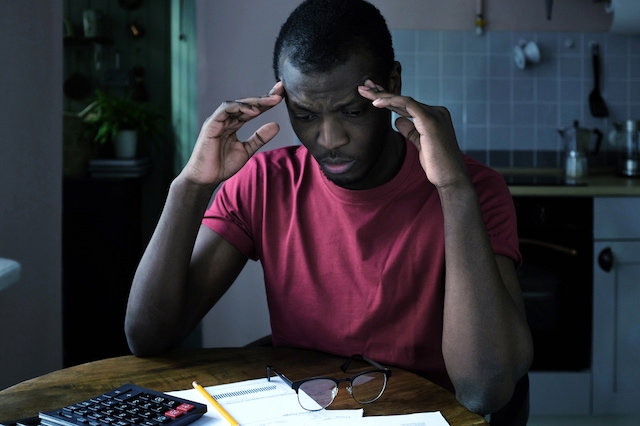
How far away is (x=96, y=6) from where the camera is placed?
172 inches

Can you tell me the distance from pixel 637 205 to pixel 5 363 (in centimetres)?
215

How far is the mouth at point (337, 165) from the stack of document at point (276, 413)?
0.40 m

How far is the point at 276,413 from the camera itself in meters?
1.04

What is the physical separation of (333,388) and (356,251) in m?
0.40

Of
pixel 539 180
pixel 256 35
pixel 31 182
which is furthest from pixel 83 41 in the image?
pixel 539 180

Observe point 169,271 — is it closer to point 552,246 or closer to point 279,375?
point 279,375

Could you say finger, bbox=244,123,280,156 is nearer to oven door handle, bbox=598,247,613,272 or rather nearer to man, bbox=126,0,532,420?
man, bbox=126,0,532,420

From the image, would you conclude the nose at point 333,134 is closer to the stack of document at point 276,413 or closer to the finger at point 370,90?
the finger at point 370,90

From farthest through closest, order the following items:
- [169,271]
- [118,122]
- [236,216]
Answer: [118,122]
[236,216]
[169,271]

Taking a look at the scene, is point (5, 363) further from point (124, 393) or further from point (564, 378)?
point (564, 378)

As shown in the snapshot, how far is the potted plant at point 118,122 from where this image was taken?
11.5 feet

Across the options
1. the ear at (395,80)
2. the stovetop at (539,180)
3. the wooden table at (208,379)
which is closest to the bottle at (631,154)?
the stovetop at (539,180)

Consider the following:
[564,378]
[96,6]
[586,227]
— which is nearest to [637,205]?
[586,227]

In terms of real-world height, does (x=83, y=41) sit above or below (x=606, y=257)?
above
